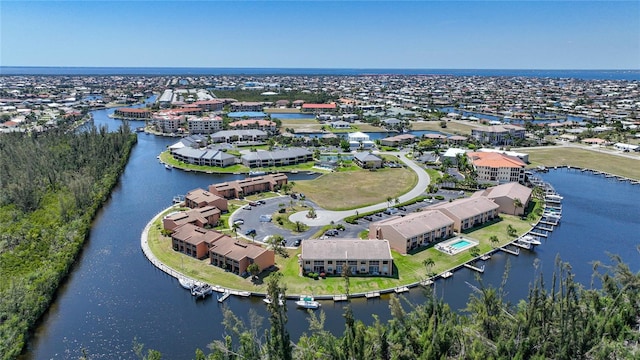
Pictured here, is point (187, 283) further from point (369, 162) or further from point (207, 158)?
point (369, 162)

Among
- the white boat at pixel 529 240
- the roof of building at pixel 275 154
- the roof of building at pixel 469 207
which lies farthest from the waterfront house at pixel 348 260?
the roof of building at pixel 275 154

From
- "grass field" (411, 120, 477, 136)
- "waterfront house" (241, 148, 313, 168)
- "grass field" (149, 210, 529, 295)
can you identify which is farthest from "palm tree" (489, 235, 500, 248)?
"grass field" (411, 120, 477, 136)

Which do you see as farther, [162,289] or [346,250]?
[346,250]

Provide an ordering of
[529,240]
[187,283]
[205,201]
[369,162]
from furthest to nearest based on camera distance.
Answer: [369,162] < [205,201] < [529,240] < [187,283]

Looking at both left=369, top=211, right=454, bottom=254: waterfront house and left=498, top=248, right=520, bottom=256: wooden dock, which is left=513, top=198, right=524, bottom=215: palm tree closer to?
left=498, top=248, right=520, bottom=256: wooden dock

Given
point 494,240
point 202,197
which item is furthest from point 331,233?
point 202,197

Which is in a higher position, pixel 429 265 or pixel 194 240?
pixel 194 240

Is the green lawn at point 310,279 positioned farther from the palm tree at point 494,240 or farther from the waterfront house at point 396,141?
the waterfront house at point 396,141
